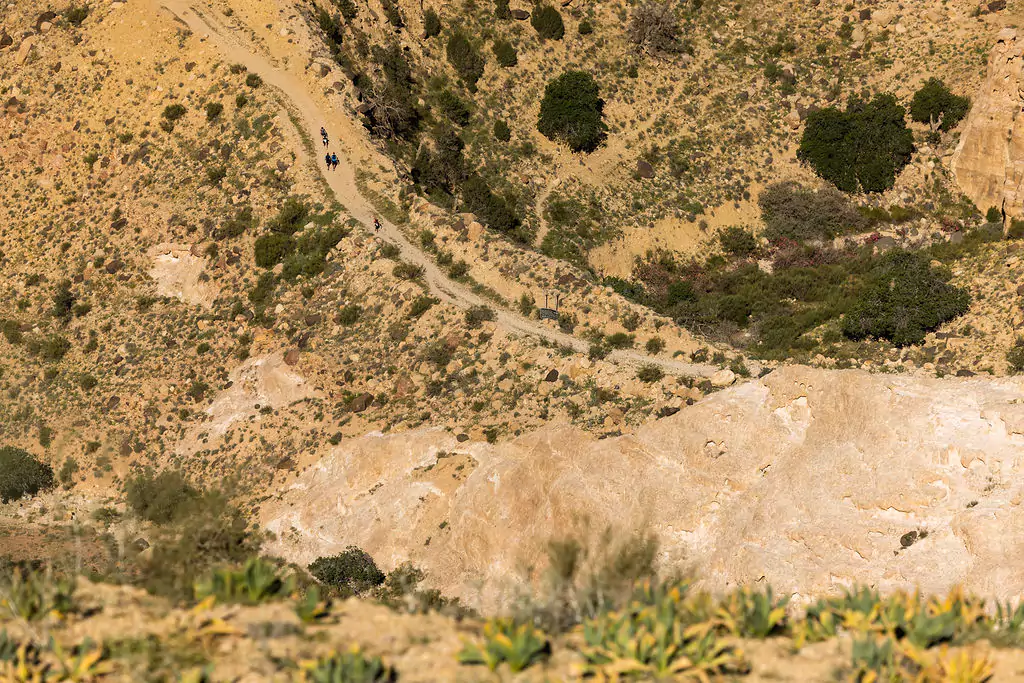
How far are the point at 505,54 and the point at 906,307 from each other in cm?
4349

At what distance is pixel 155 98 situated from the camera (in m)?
82.4

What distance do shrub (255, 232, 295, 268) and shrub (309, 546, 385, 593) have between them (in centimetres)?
2446

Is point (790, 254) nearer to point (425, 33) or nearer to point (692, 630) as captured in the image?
point (425, 33)

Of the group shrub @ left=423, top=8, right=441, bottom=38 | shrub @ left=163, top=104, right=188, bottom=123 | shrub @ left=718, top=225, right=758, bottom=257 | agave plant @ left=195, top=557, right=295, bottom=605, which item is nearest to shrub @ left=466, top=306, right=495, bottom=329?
shrub @ left=718, top=225, right=758, bottom=257

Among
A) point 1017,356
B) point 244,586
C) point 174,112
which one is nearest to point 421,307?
point 174,112

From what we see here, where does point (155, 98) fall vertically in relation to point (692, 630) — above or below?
above

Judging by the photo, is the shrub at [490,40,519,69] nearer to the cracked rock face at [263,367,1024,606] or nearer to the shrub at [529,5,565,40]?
the shrub at [529,5,565,40]

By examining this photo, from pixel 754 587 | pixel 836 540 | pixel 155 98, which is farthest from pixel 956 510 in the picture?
pixel 155 98

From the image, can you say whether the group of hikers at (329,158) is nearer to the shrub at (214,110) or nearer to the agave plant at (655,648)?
the shrub at (214,110)

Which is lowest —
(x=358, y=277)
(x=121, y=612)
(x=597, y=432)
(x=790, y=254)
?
(x=121, y=612)

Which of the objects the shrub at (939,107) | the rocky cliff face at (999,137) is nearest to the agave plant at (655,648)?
the rocky cliff face at (999,137)

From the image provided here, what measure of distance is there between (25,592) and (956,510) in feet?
116

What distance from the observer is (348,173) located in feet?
252

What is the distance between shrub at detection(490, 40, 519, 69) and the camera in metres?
94.3
